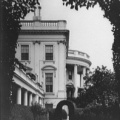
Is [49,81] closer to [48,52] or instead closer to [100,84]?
[48,52]

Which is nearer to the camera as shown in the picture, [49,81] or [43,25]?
[49,81]

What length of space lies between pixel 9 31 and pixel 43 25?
2779 cm

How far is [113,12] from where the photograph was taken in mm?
13992

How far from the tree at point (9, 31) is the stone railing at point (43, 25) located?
85.0 ft

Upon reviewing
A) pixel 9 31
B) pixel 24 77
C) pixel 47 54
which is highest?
pixel 47 54

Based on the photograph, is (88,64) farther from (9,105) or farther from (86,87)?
(9,105)

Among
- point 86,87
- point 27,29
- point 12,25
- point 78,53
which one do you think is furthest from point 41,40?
point 12,25

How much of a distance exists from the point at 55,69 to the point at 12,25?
91.1 feet

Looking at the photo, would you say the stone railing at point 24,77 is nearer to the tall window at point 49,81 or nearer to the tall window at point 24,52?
the tall window at point 24,52

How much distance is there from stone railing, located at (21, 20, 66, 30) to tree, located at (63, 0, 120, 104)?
25449 millimetres

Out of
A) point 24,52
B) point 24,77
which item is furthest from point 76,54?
point 24,77

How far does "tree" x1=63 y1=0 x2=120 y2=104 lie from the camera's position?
13211 mm

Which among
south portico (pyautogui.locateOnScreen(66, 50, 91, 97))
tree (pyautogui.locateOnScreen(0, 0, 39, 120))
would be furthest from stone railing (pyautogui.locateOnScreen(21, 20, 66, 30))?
tree (pyautogui.locateOnScreen(0, 0, 39, 120))

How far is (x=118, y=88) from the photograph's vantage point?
46.8ft
